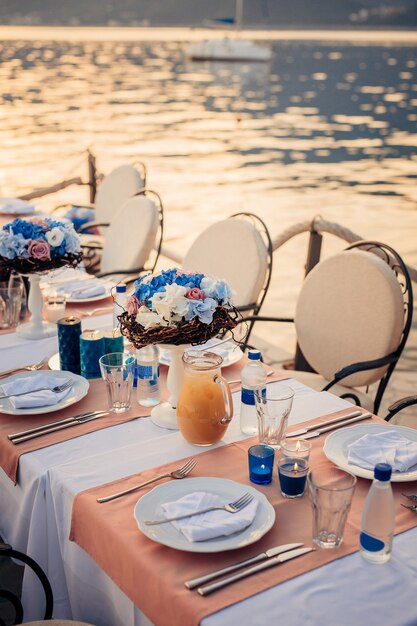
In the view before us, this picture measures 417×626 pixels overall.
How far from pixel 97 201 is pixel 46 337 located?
7.65 ft

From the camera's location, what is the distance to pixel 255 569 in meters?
1.30

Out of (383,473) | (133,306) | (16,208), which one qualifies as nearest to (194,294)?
(133,306)

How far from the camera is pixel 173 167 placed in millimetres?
12898

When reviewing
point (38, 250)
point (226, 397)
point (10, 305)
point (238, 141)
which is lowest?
point (238, 141)

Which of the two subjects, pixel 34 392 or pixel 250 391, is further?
pixel 34 392

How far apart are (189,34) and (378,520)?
71.1 m

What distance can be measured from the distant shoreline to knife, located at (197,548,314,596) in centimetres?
5695

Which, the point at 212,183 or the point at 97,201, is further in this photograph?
the point at 212,183

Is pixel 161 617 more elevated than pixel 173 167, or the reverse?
pixel 161 617

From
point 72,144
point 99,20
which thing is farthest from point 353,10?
point 72,144

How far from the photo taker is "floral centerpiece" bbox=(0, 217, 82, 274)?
2264 mm

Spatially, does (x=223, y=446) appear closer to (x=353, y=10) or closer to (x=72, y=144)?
(x=72, y=144)

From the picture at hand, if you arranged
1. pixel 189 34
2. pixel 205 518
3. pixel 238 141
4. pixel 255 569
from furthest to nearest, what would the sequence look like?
pixel 189 34, pixel 238 141, pixel 205 518, pixel 255 569

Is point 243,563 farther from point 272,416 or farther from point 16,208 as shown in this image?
point 16,208
